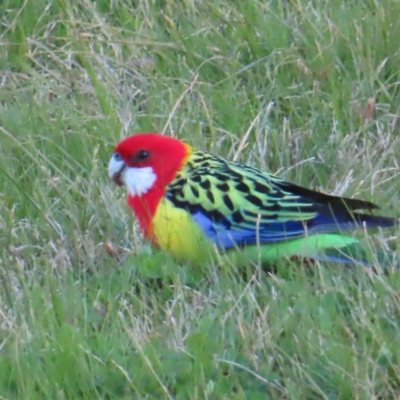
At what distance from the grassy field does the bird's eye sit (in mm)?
242

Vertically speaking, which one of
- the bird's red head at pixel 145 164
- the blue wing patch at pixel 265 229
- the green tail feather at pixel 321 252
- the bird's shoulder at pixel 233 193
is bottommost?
the green tail feather at pixel 321 252

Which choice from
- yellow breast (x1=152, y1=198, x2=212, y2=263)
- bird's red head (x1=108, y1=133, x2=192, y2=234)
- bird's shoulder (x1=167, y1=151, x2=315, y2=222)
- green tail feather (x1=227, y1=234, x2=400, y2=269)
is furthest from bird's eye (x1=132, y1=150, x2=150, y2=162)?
green tail feather (x1=227, y1=234, x2=400, y2=269)

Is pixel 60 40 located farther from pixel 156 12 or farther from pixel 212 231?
pixel 212 231

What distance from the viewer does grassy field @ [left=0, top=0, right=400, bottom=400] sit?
286cm

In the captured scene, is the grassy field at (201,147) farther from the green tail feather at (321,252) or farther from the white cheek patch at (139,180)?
the white cheek patch at (139,180)

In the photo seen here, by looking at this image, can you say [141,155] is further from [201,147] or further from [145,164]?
[201,147]

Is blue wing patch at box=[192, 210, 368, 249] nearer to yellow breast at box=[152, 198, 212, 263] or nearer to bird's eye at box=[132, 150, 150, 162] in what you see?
yellow breast at box=[152, 198, 212, 263]

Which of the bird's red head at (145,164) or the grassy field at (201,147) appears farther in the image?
the bird's red head at (145,164)

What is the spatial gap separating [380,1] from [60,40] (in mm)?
1583

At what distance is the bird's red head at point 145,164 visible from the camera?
373cm

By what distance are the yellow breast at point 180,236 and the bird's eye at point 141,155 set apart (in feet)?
0.94

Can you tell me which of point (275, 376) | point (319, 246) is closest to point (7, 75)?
point (319, 246)

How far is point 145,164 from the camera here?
379cm

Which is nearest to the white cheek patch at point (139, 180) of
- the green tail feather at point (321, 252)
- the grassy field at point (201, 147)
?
the grassy field at point (201, 147)
